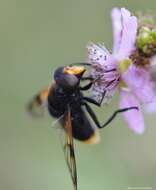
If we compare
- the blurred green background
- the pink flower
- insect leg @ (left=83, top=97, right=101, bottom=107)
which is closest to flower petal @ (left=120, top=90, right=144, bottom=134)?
the pink flower

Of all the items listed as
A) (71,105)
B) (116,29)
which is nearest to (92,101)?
(71,105)

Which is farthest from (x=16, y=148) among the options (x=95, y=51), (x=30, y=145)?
(x=95, y=51)

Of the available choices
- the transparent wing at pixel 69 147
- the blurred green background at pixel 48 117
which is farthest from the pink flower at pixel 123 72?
the blurred green background at pixel 48 117

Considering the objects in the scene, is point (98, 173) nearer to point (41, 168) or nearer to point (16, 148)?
point (41, 168)

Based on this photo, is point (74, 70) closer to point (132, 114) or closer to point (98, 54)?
point (98, 54)

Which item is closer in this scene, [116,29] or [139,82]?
[139,82]

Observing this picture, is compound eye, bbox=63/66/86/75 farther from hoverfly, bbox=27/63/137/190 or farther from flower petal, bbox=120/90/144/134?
flower petal, bbox=120/90/144/134
